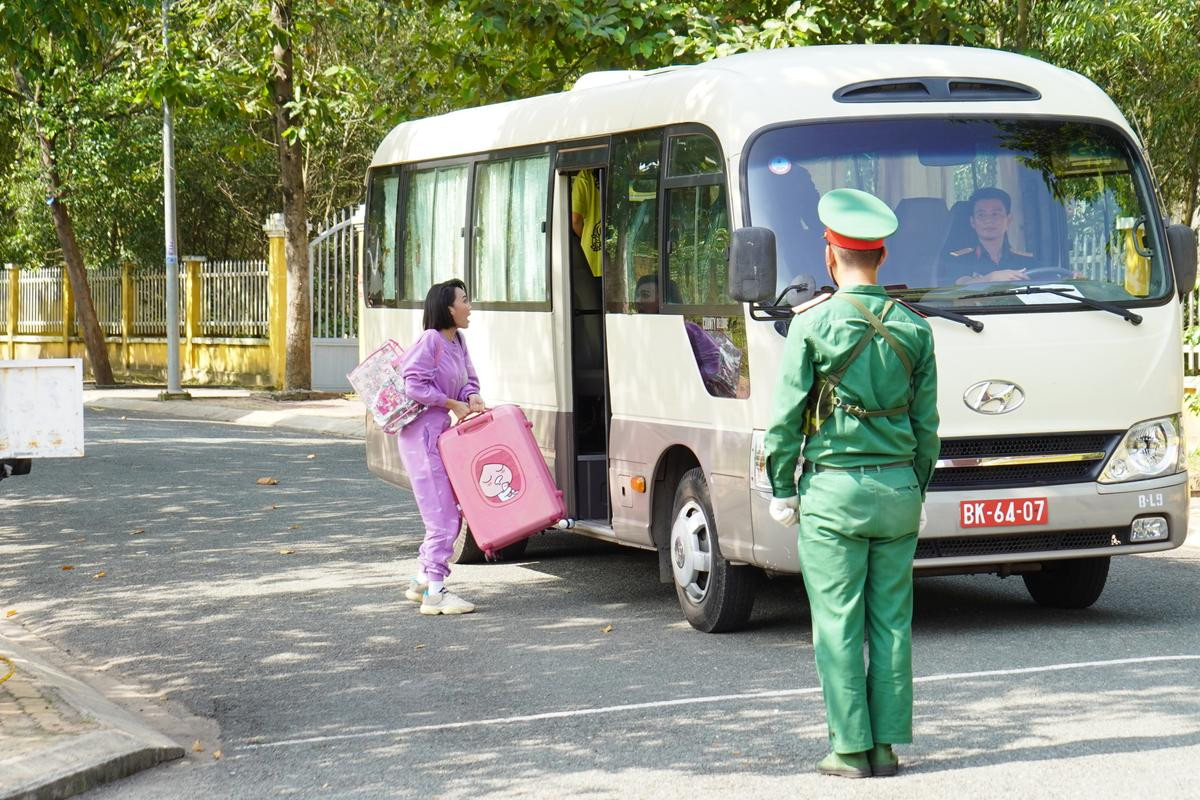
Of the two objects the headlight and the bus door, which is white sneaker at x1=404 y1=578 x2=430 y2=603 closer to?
the bus door

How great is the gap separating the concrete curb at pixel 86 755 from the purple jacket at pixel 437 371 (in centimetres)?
268

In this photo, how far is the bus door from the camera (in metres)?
10.9

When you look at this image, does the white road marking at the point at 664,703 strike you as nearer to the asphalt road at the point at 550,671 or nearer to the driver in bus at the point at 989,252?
the asphalt road at the point at 550,671

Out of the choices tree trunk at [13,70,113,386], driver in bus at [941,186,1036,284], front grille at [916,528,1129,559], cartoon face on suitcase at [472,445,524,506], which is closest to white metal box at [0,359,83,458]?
cartoon face on suitcase at [472,445,524,506]

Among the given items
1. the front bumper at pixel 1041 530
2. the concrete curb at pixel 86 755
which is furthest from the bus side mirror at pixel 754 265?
the concrete curb at pixel 86 755

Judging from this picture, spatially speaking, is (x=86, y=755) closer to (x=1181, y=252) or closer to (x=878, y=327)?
(x=878, y=327)

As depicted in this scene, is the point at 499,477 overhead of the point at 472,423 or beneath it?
beneath

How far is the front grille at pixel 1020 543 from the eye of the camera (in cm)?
870

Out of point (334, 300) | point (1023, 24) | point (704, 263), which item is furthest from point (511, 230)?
point (334, 300)

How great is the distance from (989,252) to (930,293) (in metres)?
0.41

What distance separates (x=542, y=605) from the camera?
10.4 m

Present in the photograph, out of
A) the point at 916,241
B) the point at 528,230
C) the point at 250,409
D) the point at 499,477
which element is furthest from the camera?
the point at 250,409

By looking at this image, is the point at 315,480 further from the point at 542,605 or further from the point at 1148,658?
the point at 1148,658

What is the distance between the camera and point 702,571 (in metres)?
9.45
